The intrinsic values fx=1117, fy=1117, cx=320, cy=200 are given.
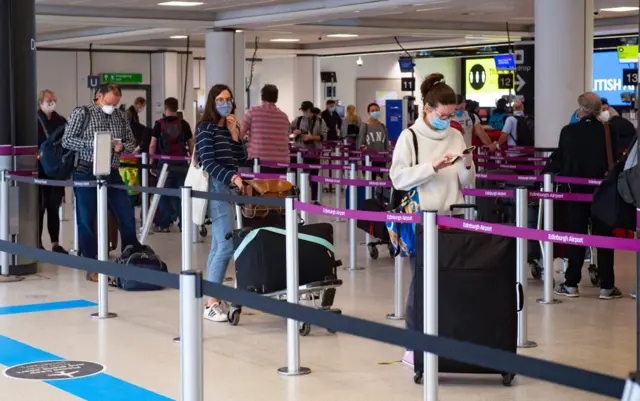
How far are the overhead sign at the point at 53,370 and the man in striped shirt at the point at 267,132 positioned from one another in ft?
19.1

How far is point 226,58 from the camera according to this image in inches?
792

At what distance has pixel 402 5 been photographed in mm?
15828

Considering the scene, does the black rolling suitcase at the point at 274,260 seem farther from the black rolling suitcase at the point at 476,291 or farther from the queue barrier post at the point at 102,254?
the black rolling suitcase at the point at 476,291

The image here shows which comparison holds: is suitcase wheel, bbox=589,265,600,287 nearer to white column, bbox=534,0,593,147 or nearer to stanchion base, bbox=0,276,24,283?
white column, bbox=534,0,593,147

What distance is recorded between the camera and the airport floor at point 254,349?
20.3 feet

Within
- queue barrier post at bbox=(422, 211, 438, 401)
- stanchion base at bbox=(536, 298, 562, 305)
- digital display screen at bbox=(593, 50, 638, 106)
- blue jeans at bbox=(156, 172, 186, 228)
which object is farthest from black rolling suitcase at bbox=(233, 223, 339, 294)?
digital display screen at bbox=(593, 50, 638, 106)

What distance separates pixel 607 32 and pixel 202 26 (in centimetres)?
1017

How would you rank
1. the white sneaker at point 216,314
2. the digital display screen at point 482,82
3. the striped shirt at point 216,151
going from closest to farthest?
the striped shirt at point 216,151, the white sneaker at point 216,314, the digital display screen at point 482,82

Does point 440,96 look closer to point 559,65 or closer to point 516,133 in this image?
point 559,65

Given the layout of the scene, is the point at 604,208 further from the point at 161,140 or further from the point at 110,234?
the point at 161,140

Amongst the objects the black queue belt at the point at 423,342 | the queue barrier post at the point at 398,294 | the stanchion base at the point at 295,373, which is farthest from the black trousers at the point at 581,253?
the black queue belt at the point at 423,342

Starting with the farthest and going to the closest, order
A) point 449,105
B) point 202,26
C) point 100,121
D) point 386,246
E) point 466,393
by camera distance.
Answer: point 202,26, point 386,246, point 100,121, point 449,105, point 466,393

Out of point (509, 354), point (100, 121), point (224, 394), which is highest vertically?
point (100, 121)

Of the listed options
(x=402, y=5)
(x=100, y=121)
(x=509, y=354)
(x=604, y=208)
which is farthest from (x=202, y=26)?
(x=509, y=354)
